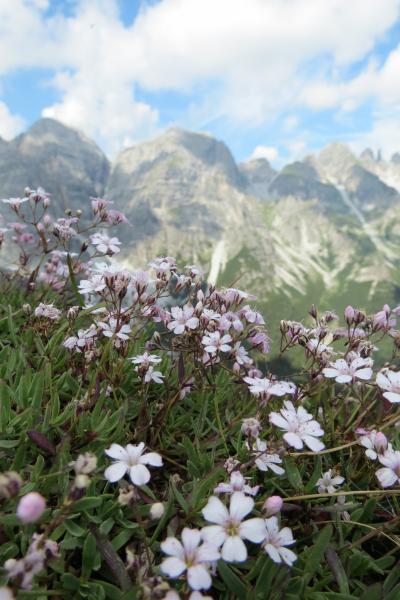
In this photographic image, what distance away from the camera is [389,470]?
3.13m

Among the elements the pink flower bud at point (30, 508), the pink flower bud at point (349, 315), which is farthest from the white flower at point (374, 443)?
the pink flower bud at point (30, 508)

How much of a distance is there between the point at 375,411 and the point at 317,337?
1.34 meters

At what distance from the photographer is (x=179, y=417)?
4.63 meters

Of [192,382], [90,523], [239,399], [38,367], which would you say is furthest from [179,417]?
[38,367]

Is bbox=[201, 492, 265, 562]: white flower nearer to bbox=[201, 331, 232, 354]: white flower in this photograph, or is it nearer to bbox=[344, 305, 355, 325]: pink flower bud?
bbox=[201, 331, 232, 354]: white flower

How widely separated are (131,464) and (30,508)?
3.13ft

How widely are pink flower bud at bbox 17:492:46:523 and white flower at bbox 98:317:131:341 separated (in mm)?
2289

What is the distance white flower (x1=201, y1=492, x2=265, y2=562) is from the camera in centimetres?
227

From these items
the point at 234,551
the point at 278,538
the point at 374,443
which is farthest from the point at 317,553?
the point at 234,551

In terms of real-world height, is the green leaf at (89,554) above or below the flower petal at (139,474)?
below

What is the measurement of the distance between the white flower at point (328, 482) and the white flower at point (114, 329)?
7.51 ft

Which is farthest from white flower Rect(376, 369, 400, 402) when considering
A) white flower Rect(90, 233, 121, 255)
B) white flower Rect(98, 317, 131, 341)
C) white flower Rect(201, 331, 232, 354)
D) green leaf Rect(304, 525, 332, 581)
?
white flower Rect(90, 233, 121, 255)

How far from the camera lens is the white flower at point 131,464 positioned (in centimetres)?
254

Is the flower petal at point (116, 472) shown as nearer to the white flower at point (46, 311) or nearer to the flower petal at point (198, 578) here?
the flower petal at point (198, 578)
